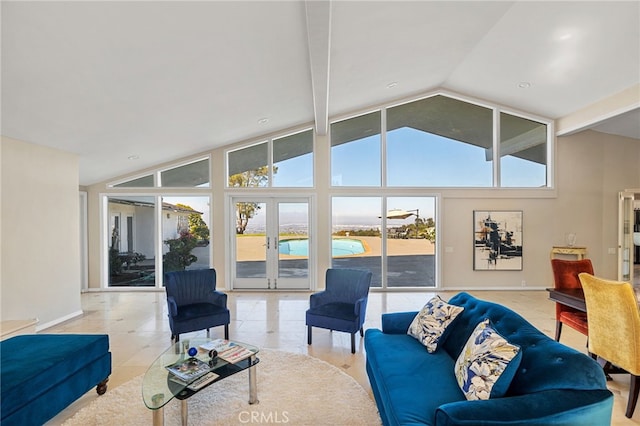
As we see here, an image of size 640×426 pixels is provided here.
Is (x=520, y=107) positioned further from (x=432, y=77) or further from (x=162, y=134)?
(x=162, y=134)

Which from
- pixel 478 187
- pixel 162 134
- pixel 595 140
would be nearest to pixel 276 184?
pixel 162 134

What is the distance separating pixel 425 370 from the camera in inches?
87.3

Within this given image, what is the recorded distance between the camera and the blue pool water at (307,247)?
676 cm

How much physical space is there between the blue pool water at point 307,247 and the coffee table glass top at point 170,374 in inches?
148

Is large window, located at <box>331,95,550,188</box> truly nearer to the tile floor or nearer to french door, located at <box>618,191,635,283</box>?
french door, located at <box>618,191,635,283</box>

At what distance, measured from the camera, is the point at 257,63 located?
3701mm

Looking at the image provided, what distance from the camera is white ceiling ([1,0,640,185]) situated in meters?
2.67

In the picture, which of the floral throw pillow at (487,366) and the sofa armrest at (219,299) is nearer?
the floral throw pillow at (487,366)

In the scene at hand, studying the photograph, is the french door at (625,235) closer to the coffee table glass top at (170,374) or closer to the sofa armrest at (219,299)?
the coffee table glass top at (170,374)

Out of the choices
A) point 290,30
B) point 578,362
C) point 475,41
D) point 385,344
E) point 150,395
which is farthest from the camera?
point 475,41

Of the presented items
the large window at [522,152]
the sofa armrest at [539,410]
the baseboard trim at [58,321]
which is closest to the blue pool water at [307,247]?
the large window at [522,152]

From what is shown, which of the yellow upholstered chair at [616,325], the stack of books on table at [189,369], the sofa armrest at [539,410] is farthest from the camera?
the yellow upholstered chair at [616,325]

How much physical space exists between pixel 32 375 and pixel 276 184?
503 cm

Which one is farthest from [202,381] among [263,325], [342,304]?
[263,325]
